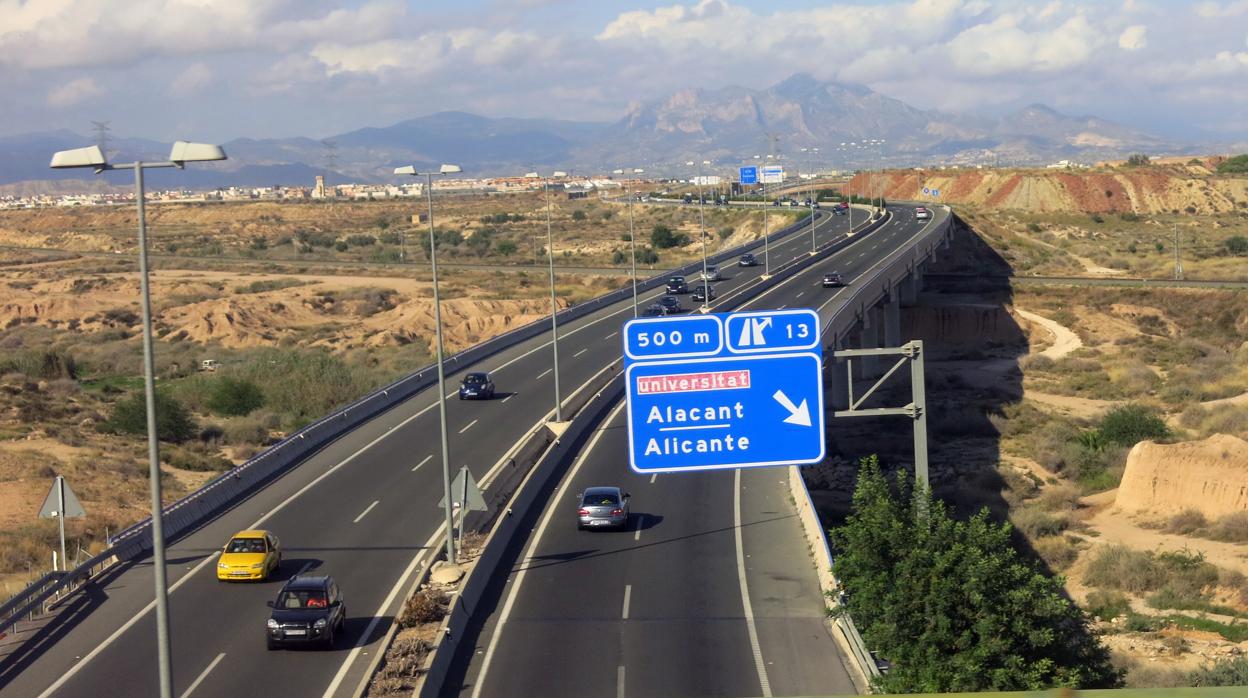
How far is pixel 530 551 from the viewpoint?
30.8m

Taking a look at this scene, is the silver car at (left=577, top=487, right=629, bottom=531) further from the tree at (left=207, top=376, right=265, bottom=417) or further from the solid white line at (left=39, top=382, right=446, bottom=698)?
A: the tree at (left=207, top=376, right=265, bottom=417)

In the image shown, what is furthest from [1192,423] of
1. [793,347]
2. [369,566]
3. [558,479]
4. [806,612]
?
[793,347]

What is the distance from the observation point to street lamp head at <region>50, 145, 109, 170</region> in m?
15.3

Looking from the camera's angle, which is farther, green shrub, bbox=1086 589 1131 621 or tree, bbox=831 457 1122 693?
green shrub, bbox=1086 589 1131 621

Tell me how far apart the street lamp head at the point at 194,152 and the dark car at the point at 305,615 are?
10.2m

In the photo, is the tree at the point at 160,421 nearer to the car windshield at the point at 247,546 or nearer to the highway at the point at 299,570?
the highway at the point at 299,570

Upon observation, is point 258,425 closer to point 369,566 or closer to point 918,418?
point 369,566

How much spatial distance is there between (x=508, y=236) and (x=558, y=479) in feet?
423

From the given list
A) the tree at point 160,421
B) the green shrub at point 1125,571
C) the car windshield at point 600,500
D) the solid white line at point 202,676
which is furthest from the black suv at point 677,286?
the solid white line at point 202,676

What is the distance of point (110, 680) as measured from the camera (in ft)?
70.7

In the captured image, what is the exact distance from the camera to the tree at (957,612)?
19.0m

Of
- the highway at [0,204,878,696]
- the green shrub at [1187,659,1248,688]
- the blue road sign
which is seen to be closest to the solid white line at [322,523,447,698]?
the highway at [0,204,878,696]

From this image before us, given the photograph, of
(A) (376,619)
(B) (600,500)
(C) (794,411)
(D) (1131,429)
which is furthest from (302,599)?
(D) (1131,429)

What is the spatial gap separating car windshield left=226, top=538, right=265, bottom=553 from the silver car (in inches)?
314
